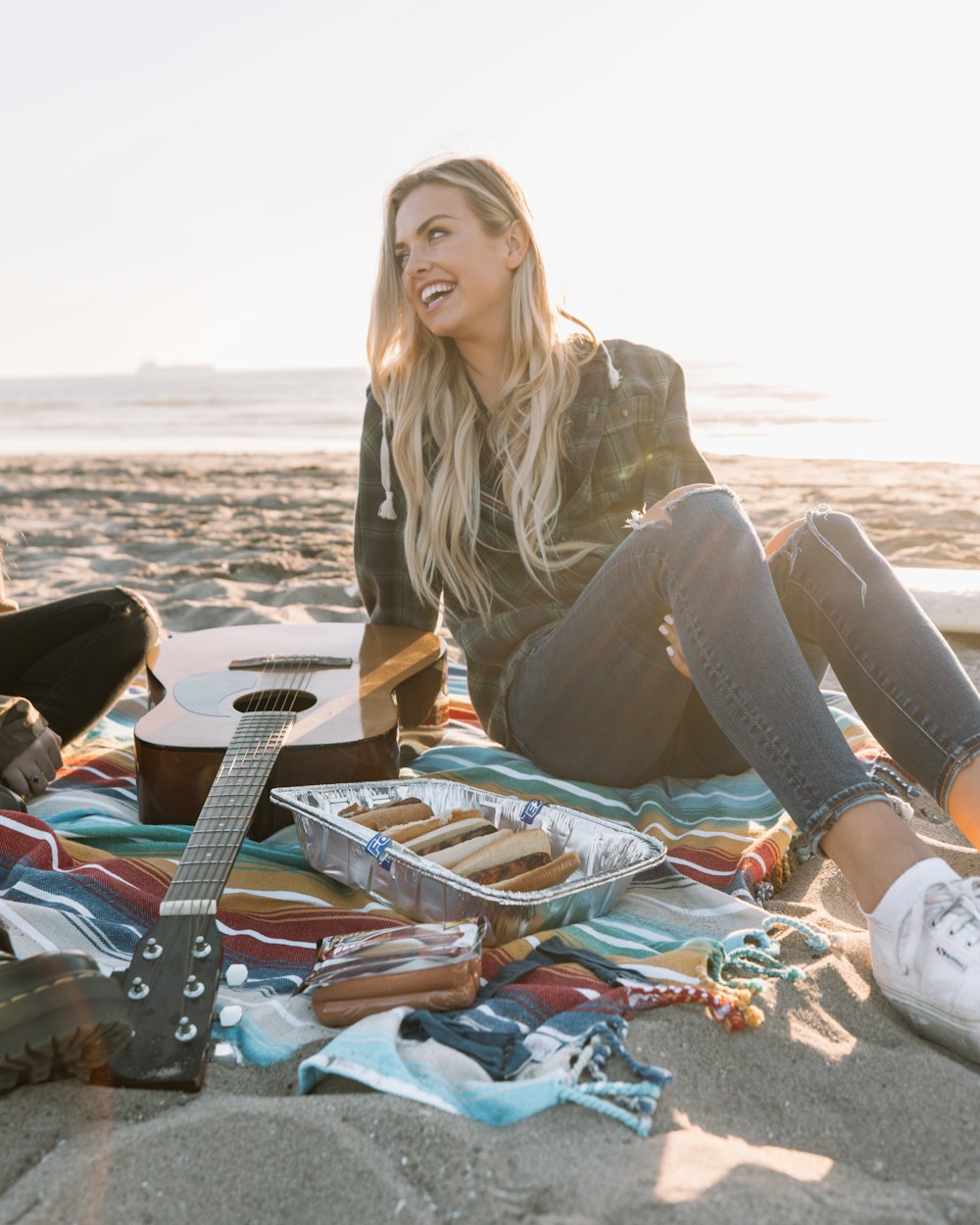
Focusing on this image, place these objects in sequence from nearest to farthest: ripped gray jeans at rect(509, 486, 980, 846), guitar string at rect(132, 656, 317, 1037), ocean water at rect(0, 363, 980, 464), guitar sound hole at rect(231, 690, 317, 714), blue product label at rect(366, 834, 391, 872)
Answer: guitar string at rect(132, 656, 317, 1037) < ripped gray jeans at rect(509, 486, 980, 846) < blue product label at rect(366, 834, 391, 872) < guitar sound hole at rect(231, 690, 317, 714) < ocean water at rect(0, 363, 980, 464)

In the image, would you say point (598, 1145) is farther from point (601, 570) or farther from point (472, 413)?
point (472, 413)

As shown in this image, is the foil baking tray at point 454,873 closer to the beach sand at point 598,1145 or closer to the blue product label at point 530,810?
the blue product label at point 530,810

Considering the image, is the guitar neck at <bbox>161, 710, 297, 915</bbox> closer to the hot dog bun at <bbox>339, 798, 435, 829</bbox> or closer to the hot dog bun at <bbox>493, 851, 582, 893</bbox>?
the hot dog bun at <bbox>339, 798, 435, 829</bbox>

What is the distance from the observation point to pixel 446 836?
1905mm

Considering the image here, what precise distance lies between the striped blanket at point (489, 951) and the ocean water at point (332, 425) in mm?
7540

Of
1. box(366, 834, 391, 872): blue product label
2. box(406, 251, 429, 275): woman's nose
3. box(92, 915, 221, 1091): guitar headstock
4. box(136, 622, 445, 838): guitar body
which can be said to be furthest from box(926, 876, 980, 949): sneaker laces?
box(406, 251, 429, 275): woman's nose

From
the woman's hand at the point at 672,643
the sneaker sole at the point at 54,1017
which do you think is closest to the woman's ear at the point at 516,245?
the woman's hand at the point at 672,643

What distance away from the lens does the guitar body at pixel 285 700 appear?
2.21 m

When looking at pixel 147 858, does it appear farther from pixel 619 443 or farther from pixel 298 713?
pixel 619 443

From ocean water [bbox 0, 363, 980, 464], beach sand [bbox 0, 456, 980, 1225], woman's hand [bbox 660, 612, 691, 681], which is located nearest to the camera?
beach sand [bbox 0, 456, 980, 1225]

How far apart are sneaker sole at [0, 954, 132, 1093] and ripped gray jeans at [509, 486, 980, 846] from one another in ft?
3.36

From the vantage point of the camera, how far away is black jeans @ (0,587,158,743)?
275cm

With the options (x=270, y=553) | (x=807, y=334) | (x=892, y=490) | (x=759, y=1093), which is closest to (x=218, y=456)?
(x=270, y=553)

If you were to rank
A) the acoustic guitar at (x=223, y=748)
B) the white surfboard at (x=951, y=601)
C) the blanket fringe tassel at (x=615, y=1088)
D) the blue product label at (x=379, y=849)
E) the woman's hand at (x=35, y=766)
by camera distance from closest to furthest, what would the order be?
the blanket fringe tassel at (x=615, y=1088) → the acoustic guitar at (x=223, y=748) → the blue product label at (x=379, y=849) → the woman's hand at (x=35, y=766) → the white surfboard at (x=951, y=601)
